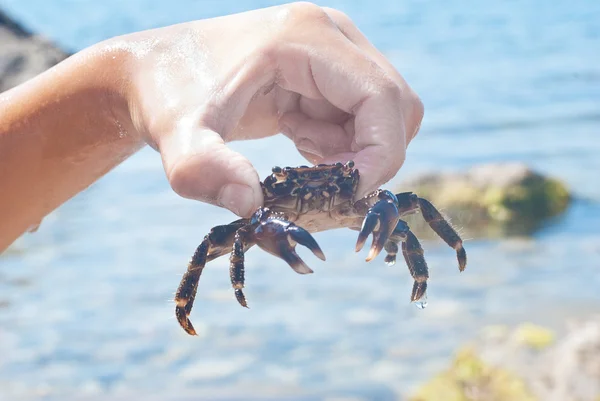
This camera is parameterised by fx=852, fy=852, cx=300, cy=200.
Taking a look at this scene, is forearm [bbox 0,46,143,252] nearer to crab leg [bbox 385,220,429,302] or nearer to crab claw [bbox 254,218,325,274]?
crab claw [bbox 254,218,325,274]

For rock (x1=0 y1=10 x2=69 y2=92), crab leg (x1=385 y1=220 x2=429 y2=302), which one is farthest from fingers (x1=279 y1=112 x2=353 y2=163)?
rock (x1=0 y1=10 x2=69 y2=92)

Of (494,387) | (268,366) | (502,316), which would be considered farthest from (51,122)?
(502,316)

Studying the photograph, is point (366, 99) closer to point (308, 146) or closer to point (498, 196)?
point (308, 146)

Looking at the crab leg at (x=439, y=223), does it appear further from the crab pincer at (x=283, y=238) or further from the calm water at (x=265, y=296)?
the calm water at (x=265, y=296)

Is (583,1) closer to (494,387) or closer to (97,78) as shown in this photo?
(494,387)

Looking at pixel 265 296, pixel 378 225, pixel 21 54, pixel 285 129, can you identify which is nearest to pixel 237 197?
pixel 378 225
